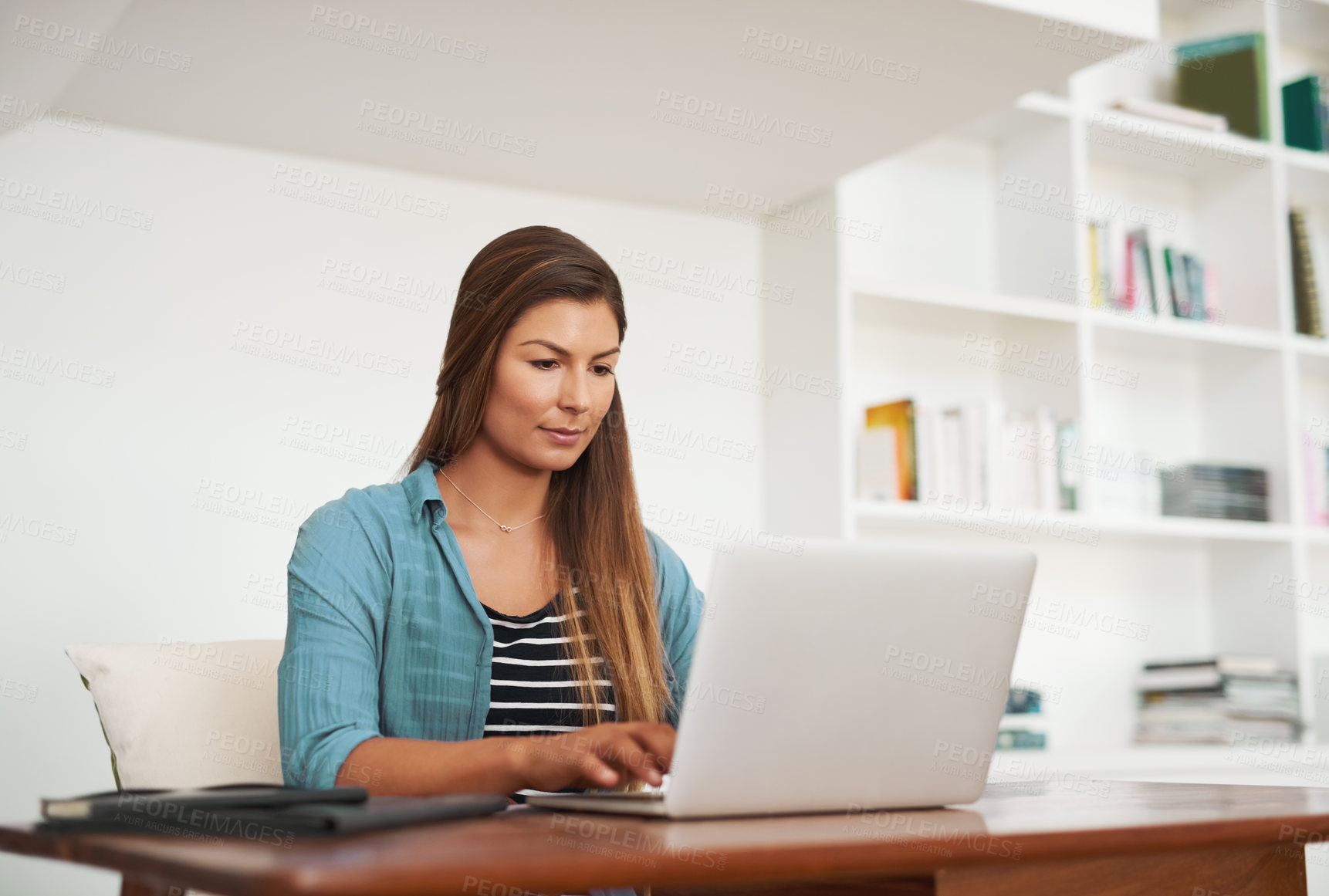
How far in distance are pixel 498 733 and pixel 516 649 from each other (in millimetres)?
110

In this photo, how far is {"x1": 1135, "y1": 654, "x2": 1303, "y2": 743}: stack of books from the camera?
315 cm

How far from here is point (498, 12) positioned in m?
2.12

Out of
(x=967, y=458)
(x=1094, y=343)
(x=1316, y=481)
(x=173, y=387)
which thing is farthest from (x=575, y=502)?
(x=1316, y=481)

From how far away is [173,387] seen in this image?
2.54 metres

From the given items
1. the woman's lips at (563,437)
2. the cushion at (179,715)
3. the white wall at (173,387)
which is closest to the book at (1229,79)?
the white wall at (173,387)

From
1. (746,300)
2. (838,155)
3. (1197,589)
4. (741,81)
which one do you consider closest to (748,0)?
(741,81)

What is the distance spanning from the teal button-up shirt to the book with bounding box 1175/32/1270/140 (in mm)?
2861

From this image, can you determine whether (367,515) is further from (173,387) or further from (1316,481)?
(1316,481)

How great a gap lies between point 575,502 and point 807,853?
1083 mm

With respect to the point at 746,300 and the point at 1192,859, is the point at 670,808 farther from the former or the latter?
the point at 746,300

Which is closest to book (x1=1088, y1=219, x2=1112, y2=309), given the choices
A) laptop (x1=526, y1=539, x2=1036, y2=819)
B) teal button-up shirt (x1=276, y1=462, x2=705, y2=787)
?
teal button-up shirt (x1=276, y1=462, x2=705, y2=787)

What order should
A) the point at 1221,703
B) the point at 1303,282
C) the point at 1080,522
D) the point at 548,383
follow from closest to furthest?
1. the point at 548,383
2. the point at 1080,522
3. the point at 1221,703
4. the point at 1303,282

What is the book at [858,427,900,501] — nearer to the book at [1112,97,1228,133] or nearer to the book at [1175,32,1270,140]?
the book at [1112,97,1228,133]

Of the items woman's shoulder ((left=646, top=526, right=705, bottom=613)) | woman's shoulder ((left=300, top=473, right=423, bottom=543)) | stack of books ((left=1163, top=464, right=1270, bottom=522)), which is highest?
stack of books ((left=1163, top=464, right=1270, bottom=522))
